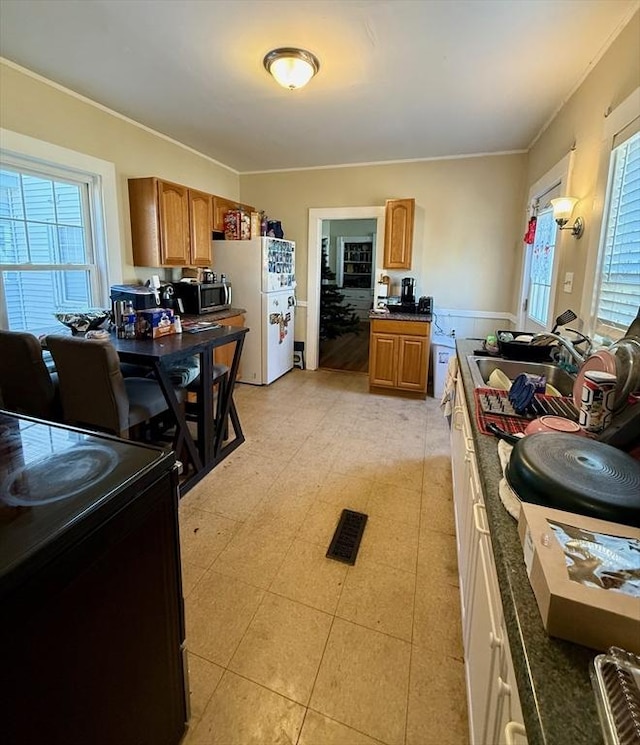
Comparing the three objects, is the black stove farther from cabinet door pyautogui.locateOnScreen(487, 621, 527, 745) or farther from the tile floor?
the tile floor

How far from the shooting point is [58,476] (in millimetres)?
847

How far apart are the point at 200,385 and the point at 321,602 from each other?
56.8 inches

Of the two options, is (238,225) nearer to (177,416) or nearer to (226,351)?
(226,351)

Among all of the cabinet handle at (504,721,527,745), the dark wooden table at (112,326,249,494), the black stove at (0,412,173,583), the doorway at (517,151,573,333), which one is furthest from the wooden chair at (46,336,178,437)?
the doorway at (517,151,573,333)

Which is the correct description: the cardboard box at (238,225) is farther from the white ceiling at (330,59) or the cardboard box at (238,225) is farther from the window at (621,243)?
the window at (621,243)

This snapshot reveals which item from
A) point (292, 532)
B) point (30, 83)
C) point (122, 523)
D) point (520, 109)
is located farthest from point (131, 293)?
point (520, 109)

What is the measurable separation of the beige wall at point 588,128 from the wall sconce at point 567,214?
0.12ft

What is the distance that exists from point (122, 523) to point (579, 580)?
2.70 feet

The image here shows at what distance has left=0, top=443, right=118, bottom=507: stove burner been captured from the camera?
2.55 ft

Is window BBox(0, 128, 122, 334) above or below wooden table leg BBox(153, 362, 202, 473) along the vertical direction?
above

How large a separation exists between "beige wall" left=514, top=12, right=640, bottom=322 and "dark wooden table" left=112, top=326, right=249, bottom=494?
216cm

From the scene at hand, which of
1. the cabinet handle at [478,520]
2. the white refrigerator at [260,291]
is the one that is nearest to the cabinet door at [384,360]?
the white refrigerator at [260,291]

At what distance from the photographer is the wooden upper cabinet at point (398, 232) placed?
4223 mm

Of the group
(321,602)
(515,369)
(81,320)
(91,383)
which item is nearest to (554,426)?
(515,369)
